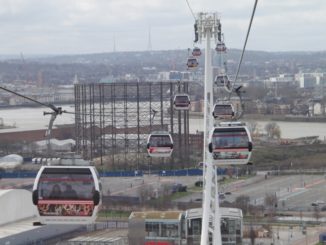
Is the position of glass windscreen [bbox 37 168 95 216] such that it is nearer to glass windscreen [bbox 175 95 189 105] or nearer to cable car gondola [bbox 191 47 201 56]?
cable car gondola [bbox 191 47 201 56]

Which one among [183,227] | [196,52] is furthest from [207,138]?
[183,227]

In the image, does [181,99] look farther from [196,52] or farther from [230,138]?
[230,138]

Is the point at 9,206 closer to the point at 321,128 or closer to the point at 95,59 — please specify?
the point at 321,128

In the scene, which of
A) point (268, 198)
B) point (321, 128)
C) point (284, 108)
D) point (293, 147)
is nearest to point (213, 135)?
point (268, 198)

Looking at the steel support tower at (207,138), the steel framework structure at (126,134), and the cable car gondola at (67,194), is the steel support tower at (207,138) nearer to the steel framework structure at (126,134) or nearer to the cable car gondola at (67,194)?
the cable car gondola at (67,194)

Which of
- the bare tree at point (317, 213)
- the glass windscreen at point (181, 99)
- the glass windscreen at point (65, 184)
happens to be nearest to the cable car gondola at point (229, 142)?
the glass windscreen at point (65, 184)
